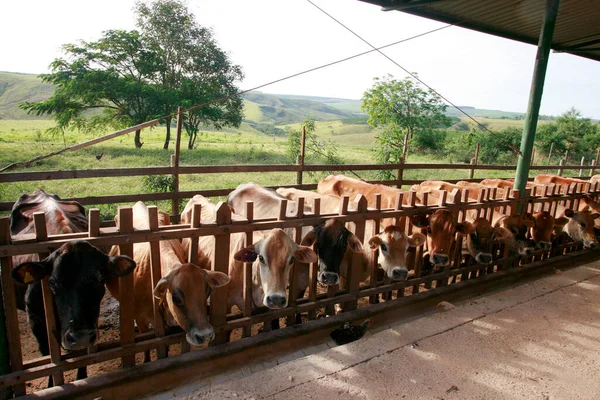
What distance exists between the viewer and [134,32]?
74.7 ft

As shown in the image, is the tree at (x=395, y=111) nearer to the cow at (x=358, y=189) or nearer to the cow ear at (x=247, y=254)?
the cow at (x=358, y=189)

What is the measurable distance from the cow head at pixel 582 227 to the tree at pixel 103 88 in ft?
71.6

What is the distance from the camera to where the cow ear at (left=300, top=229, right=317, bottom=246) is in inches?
135

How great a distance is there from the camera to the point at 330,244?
3.41m

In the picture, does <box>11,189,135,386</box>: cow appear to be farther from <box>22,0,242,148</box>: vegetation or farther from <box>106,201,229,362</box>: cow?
<box>22,0,242,148</box>: vegetation

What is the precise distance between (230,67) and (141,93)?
6.87 meters

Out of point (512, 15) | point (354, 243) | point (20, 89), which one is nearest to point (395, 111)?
point (512, 15)

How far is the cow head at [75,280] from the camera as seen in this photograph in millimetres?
2260

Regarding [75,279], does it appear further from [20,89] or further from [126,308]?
[20,89]

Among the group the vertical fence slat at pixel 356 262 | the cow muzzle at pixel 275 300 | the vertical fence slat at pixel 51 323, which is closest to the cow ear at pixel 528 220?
the vertical fence slat at pixel 356 262

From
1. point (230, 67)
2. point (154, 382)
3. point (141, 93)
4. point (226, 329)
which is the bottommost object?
point (154, 382)

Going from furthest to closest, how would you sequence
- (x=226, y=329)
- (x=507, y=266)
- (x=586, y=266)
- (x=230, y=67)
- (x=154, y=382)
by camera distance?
1. (x=230, y=67)
2. (x=586, y=266)
3. (x=507, y=266)
4. (x=226, y=329)
5. (x=154, y=382)

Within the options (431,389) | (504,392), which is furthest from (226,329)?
(504,392)

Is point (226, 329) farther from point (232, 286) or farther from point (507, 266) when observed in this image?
point (507, 266)
